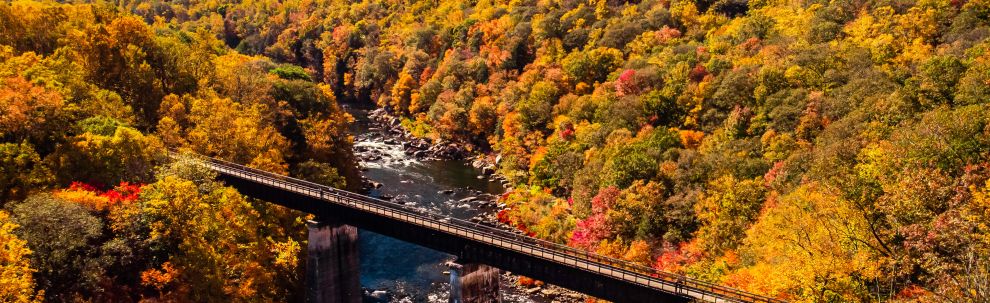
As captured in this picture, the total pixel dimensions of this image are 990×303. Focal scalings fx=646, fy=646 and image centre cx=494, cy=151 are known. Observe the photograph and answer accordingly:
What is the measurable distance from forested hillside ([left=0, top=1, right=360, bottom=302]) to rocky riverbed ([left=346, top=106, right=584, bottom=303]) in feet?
28.1

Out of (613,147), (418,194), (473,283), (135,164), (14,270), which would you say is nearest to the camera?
(14,270)

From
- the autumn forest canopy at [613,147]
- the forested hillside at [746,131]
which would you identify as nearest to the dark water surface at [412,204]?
the autumn forest canopy at [613,147]

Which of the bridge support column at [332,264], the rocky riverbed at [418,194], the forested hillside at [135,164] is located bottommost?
the rocky riverbed at [418,194]

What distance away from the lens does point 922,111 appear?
52.6m

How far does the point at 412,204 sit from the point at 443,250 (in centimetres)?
3301

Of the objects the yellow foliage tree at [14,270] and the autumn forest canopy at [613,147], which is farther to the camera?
the autumn forest canopy at [613,147]

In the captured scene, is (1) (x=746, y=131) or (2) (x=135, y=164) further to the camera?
(1) (x=746, y=131)

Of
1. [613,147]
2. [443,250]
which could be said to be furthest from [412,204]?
[443,250]

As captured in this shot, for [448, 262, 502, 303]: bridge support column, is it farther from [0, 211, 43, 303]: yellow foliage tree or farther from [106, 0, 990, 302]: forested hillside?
[0, 211, 43, 303]: yellow foliage tree

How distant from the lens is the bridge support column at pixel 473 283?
4575cm

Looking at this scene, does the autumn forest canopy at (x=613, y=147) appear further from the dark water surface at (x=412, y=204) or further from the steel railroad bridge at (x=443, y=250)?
the dark water surface at (x=412, y=204)

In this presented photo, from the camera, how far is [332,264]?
167ft

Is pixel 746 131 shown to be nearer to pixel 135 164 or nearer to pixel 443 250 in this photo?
pixel 443 250

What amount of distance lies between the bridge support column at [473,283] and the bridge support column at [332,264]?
10.4 m
